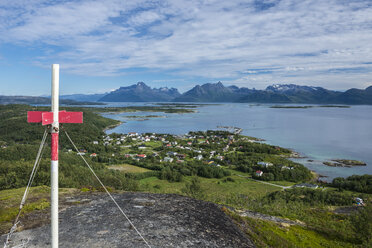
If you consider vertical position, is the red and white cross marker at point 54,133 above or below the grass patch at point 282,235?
above

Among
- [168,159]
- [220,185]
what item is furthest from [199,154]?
[220,185]

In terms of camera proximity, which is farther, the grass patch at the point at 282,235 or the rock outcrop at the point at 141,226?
the grass patch at the point at 282,235

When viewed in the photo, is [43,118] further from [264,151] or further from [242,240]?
[264,151]

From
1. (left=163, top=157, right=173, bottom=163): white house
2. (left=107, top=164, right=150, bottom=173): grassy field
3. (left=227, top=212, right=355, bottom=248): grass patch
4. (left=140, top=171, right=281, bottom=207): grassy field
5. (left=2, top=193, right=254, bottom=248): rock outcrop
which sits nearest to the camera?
(left=2, top=193, right=254, bottom=248): rock outcrop

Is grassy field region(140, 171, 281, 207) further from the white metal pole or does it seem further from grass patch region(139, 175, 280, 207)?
the white metal pole

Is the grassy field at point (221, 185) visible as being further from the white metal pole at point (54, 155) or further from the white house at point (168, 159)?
the white metal pole at point (54, 155)

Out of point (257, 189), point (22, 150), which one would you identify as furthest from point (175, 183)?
point (22, 150)

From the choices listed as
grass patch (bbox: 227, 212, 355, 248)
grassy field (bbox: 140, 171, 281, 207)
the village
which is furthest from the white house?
grass patch (bbox: 227, 212, 355, 248)

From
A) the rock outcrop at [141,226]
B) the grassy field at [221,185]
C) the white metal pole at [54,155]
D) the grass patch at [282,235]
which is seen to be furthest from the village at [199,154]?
the white metal pole at [54,155]

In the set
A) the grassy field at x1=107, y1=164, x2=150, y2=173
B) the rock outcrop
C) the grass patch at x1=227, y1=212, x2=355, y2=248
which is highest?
the rock outcrop

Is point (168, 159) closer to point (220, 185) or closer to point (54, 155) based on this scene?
point (220, 185)

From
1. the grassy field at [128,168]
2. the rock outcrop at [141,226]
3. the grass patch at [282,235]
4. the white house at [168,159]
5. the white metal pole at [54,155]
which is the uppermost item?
the white metal pole at [54,155]
